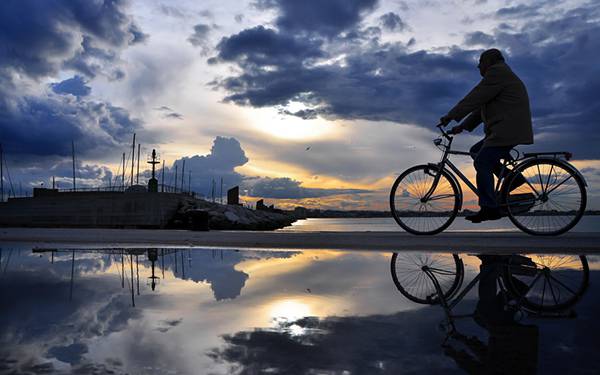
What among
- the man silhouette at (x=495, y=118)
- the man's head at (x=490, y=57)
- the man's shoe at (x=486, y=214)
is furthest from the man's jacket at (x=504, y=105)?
the man's shoe at (x=486, y=214)

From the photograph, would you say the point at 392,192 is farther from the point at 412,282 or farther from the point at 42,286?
the point at 42,286

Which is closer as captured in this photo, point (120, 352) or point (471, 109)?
point (120, 352)

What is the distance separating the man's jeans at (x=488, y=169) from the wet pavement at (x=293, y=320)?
1.97m

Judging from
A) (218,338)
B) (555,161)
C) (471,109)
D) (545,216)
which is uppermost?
(471,109)

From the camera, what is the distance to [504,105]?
21.6 ft

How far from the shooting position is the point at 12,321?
8.28 feet

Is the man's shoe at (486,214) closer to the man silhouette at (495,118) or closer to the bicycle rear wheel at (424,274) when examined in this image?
the man silhouette at (495,118)

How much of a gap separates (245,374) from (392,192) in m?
6.33

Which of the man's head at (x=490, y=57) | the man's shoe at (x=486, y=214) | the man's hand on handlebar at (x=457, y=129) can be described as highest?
the man's head at (x=490, y=57)

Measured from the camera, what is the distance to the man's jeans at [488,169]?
659 centimetres

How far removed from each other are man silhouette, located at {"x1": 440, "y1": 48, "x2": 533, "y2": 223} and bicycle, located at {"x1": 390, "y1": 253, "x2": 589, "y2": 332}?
5.28 feet

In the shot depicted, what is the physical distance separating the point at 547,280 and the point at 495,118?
342cm

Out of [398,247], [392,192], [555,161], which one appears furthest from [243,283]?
[555,161]

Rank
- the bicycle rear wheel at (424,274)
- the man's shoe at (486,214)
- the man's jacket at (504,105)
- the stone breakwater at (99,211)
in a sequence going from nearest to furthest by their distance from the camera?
the bicycle rear wheel at (424,274)
the man's jacket at (504,105)
the man's shoe at (486,214)
the stone breakwater at (99,211)
